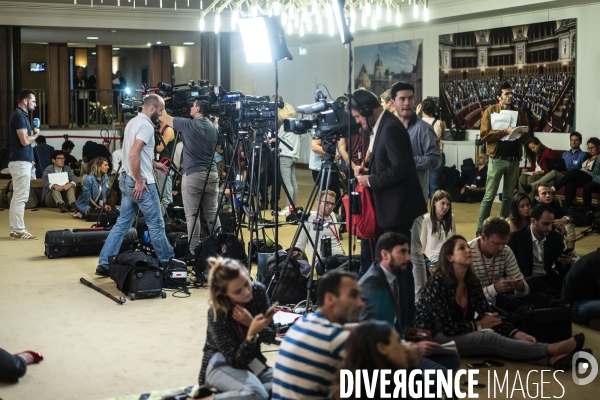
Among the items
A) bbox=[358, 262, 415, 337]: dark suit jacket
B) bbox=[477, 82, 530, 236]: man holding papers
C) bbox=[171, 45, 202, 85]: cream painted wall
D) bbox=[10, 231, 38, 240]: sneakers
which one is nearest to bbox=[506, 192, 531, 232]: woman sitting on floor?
bbox=[477, 82, 530, 236]: man holding papers

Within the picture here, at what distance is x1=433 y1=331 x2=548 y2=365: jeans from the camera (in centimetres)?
466

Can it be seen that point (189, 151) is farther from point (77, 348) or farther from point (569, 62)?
point (569, 62)

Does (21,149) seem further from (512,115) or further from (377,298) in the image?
(377,298)

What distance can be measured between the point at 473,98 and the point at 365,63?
3.59 meters

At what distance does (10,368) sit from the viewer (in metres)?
4.38

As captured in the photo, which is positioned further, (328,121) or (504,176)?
(504,176)

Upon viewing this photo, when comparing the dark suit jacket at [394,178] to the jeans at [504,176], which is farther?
the jeans at [504,176]

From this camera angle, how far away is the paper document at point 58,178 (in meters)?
11.8

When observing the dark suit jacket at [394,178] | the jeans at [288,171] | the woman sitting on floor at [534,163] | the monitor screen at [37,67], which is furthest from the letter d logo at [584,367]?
the monitor screen at [37,67]

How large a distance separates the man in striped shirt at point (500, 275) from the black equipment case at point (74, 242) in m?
3.61

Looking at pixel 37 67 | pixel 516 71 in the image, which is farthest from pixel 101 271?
pixel 37 67

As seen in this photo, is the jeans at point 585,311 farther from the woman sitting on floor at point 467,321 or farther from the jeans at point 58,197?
the jeans at point 58,197

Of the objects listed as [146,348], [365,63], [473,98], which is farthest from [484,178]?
[146,348]

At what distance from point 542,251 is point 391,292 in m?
2.40
